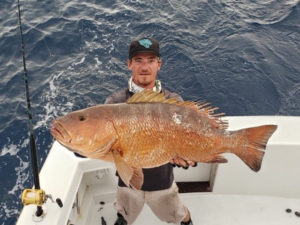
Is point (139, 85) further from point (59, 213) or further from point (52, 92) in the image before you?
point (52, 92)

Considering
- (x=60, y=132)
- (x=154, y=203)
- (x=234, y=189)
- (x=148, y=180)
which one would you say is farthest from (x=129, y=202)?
(x=60, y=132)

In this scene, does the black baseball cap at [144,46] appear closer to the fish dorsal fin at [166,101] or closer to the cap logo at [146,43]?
the cap logo at [146,43]

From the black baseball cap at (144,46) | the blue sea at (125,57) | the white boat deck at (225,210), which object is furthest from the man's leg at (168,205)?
the blue sea at (125,57)

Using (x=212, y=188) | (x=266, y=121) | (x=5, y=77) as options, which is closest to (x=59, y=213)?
(x=212, y=188)

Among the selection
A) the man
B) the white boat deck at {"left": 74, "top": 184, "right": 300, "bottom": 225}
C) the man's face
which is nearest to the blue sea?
the white boat deck at {"left": 74, "top": 184, "right": 300, "bottom": 225}

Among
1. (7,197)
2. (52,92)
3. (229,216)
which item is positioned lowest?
(7,197)

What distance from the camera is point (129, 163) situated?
237 centimetres

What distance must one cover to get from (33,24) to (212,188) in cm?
789

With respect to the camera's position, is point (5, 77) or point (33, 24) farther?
point (33, 24)

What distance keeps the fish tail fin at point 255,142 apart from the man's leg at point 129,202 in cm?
139

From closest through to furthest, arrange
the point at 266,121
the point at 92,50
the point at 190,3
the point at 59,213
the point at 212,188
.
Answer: the point at 59,213, the point at 266,121, the point at 212,188, the point at 92,50, the point at 190,3

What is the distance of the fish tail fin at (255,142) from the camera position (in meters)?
2.49

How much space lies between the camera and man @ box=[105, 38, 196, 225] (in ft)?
10.4

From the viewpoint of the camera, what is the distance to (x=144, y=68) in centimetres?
316
